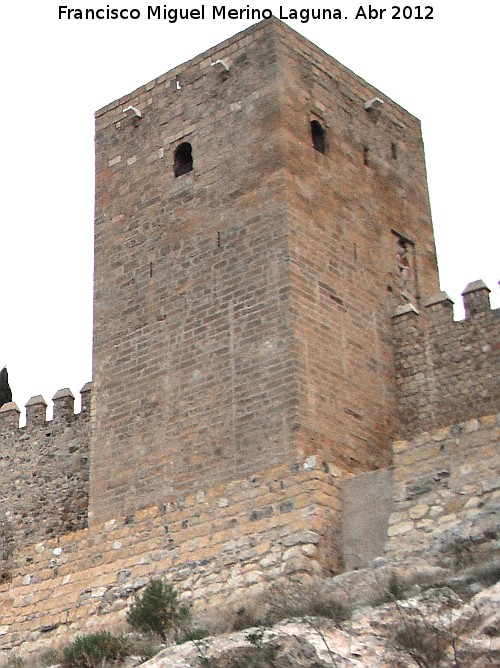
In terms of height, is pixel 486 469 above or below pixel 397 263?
below

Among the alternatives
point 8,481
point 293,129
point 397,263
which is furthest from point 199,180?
point 8,481

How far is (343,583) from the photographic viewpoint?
12867 mm

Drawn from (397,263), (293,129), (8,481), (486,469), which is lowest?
(486,469)

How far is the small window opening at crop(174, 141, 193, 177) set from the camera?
18.7m

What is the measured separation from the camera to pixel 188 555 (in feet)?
51.1

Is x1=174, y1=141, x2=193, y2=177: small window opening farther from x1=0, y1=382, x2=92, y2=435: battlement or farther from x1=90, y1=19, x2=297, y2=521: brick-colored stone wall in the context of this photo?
x1=0, y1=382, x2=92, y2=435: battlement

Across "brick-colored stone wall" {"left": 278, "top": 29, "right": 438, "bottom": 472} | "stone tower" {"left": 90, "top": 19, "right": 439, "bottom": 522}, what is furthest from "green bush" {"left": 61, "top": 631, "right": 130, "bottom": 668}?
"brick-colored stone wall" {"left": 278, "top": 29, "right": 438, "bottom": 472}

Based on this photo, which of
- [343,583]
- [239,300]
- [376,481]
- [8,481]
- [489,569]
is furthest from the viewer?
[8,481]

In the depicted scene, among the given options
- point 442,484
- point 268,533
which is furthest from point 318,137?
point 442,484

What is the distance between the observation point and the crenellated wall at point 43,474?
21500 millimetres

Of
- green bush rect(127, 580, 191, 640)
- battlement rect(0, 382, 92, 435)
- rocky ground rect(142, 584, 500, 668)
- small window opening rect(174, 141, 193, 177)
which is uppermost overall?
small window opening rect(174, 141, 193, 177)

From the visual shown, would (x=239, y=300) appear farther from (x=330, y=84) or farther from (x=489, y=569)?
(x=489, y=569)

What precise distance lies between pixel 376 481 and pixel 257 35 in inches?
259

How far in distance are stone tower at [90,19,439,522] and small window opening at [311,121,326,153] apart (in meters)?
0.03
